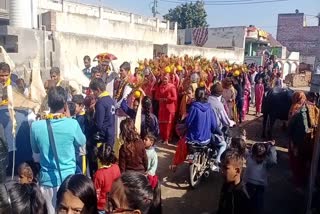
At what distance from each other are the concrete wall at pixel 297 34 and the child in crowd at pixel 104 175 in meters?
39.2

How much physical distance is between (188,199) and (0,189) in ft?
13.0

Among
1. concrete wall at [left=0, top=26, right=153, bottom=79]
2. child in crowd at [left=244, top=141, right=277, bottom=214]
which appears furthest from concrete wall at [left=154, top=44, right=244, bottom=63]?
child in crowd at [left=244, top=141, right=277, bottom=214]

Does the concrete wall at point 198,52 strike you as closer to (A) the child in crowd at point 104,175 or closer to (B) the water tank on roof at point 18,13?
(B) the water tank on roof at point 18,13

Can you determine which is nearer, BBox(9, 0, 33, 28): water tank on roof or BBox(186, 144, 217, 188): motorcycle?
BBox(186, 144, 217, 188): motorcycle

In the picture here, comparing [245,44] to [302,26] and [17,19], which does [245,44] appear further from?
[17,19]

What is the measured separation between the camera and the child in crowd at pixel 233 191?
313 cm

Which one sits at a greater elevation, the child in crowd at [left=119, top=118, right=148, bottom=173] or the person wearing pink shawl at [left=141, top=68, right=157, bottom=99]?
the person wearing pink shawl at [left=141, top=68, right=157, bottom=99]

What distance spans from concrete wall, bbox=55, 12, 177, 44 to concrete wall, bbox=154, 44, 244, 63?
314 cm

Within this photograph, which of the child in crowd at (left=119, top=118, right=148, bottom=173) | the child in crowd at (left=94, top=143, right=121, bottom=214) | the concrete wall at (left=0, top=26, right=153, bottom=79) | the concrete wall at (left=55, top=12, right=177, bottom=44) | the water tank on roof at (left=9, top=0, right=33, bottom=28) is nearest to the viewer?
the child in crowd at (left=94, top=143, right=121, bottom=214)

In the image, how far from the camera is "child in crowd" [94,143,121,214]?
12.0ft

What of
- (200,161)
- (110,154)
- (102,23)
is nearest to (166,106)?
(200,161)

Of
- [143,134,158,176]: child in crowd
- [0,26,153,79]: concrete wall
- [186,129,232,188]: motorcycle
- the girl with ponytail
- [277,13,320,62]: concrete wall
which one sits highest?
[277,13,320,62]: concrete wall

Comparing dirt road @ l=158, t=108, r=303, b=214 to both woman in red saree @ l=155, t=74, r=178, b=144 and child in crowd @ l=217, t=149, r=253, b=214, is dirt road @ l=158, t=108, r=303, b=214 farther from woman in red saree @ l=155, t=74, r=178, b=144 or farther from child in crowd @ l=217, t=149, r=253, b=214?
child in crowd @ l=217, t=149, r=253, b=214

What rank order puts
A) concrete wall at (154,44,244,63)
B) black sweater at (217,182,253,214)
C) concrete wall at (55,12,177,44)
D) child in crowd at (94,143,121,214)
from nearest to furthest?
black sweater at (217,182,253,214) → child in crowd at (94,143,121,214) → concrete wall at (55,12,177,44) → concrete wall at (154,44,244,63)
